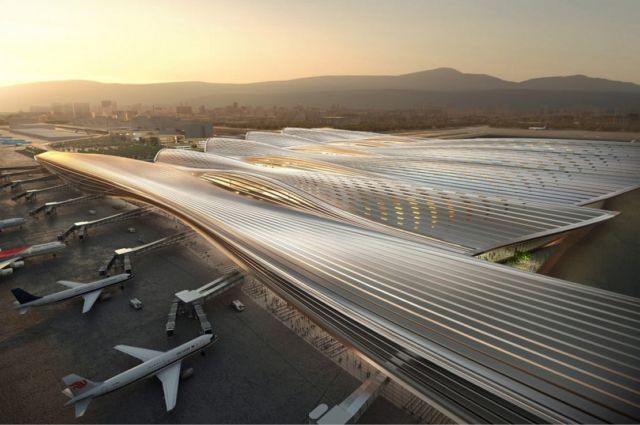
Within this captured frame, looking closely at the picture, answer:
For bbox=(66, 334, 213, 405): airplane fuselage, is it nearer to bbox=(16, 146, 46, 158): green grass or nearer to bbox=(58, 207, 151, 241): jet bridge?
bbox=(58, 207, 151, 241): jet bridge

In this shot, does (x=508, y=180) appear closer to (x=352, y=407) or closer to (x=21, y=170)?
(x=352, y=407)

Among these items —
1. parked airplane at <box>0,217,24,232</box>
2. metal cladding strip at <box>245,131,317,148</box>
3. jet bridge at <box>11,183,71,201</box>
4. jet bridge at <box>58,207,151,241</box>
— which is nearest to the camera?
jet bridge at <box>58,207,151,241</box>

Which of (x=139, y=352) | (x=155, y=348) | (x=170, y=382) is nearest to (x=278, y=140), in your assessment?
(x=155, y=348)

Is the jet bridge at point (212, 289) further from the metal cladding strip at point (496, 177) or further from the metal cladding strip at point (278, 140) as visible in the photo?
the metal cladding strip at point (278, 140)

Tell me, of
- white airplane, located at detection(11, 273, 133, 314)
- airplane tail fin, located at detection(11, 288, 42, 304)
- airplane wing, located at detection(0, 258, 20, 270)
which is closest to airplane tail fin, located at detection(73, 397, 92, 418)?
white airplane, located at detection(11, 273, 133, 314)

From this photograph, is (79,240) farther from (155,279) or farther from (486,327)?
(486,327)

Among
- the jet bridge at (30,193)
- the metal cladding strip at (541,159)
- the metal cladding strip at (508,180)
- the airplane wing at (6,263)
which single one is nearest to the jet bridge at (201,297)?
the airplane wing at (6,263)
